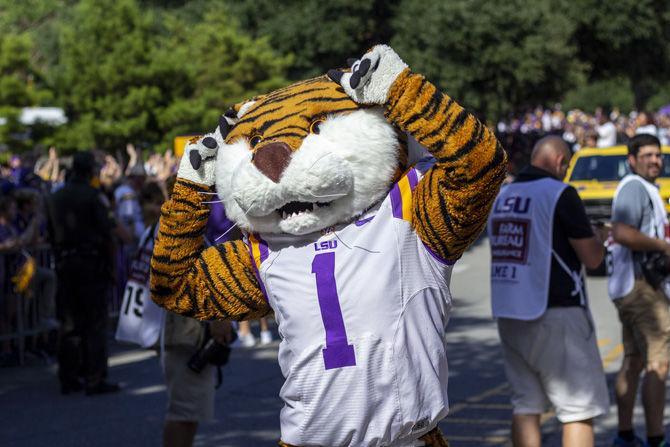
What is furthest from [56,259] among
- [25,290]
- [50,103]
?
[50,103]

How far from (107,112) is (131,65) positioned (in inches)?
48.6

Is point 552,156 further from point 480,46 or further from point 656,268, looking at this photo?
point 480,46

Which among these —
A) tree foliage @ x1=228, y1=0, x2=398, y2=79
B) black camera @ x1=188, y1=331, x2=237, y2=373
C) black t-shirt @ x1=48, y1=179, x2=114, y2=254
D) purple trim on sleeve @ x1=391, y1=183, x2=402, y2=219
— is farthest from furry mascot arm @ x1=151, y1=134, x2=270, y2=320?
tree foliage @ x1=228, y1=0, x2=398, y2=79

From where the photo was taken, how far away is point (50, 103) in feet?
84.9

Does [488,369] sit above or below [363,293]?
below

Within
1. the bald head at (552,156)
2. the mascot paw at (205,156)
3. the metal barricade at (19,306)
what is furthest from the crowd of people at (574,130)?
the mascot paw at (205,156)

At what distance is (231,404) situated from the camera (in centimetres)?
817

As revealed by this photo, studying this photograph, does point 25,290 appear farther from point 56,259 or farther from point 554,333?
point 554,333

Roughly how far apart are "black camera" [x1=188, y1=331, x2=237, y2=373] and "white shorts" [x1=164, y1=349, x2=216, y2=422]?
0.06 m

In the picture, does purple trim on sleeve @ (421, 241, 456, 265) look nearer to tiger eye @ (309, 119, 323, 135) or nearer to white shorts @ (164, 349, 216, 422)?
tiger eye @ (309, 119, 323, 135)

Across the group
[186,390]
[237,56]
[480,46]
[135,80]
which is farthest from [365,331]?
[480,46]

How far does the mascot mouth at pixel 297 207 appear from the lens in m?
3.29

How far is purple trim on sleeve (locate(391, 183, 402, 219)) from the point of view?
3.35 meters

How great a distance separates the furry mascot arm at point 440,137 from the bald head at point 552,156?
8.07 ft
